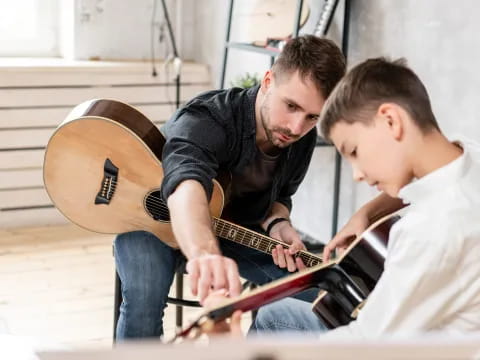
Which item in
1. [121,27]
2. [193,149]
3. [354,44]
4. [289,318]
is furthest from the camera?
[121,27]

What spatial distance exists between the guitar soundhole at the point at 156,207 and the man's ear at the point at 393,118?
91cm

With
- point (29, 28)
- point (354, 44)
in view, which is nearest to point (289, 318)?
point (354, 44)

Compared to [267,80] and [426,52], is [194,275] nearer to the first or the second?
[267,80]

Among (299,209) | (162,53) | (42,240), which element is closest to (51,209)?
(42,240)

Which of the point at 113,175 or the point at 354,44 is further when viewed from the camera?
the point at 354,44

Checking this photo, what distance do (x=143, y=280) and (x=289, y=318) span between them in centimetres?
40

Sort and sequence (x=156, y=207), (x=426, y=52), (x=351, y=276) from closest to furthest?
1. (x=351, y=276)
2. (x=156, y=207)
3. (x=426, y=52)

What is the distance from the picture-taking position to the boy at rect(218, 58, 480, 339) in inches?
47.3

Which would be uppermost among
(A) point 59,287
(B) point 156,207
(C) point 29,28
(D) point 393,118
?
(D) point 393,118

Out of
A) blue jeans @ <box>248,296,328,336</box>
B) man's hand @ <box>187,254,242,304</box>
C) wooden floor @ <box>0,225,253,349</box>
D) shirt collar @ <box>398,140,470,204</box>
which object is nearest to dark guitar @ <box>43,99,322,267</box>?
blue jeans @ <box>248,296,328,336</box>

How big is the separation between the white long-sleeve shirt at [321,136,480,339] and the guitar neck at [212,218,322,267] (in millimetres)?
758

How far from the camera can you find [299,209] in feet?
11.8

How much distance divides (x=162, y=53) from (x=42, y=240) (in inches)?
46.0

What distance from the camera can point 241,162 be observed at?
2.07m
